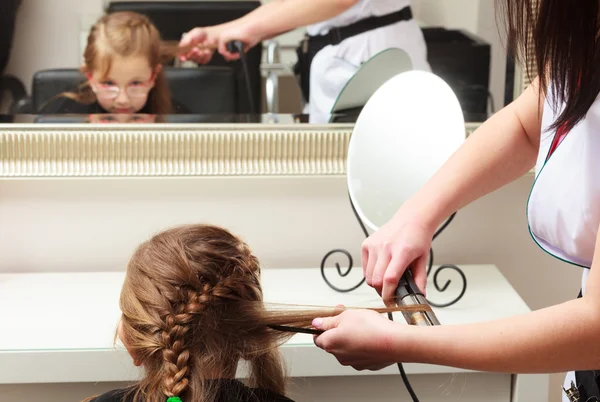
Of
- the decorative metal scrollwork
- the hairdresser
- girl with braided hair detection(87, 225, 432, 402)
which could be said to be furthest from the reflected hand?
girl with braided hair detection(87, 225, 432, 402)

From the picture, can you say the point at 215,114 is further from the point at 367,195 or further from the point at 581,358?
the point at 581,358

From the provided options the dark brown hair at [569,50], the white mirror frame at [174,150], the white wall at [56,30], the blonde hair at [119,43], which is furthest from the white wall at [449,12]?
the dark brown hair at [569,50]

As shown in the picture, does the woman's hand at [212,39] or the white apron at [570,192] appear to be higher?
the woman's hand at [212,39]

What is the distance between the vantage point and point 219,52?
4.85 feet

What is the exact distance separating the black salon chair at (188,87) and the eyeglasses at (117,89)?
30 millimetres

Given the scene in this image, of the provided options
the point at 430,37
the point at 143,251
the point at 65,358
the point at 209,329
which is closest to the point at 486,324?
the point at 209,329

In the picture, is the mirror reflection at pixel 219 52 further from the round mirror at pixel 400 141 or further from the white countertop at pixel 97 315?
the white countertop at pixel 97 315

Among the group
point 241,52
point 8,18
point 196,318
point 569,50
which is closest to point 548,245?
point 569,50

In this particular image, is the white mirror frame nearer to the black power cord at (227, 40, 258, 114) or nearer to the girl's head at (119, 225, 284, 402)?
the black power cord at (227, 40, 258, 114)

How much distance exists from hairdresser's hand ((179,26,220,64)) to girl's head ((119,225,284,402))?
571mm

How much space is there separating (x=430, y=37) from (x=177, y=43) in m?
0.48

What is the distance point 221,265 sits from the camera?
37.9 inches

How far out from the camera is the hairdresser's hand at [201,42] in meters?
1.47

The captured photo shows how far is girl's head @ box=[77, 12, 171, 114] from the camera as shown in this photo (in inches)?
57.2
